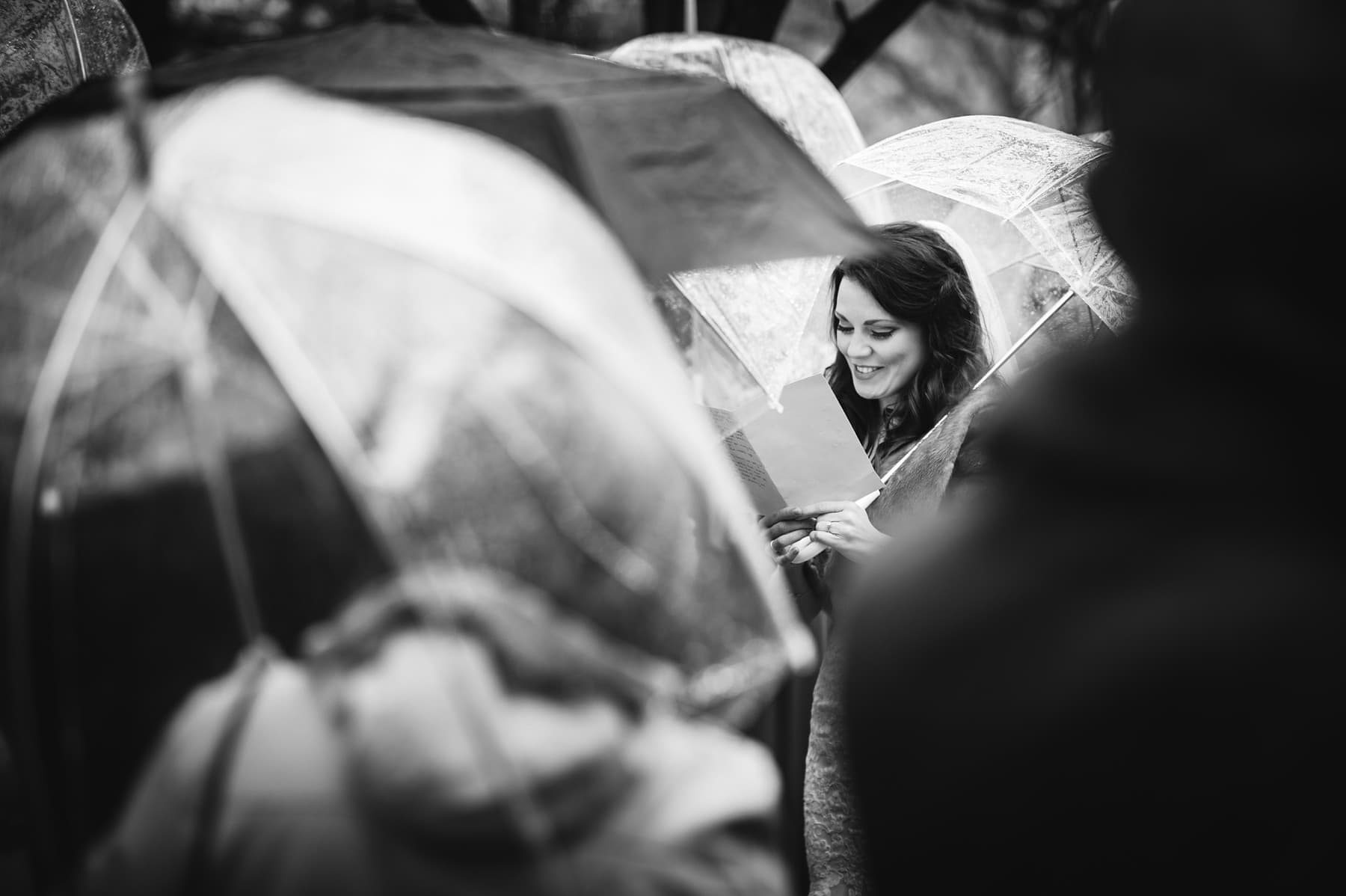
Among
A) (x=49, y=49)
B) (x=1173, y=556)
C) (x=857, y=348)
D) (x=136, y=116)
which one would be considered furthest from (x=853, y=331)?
(x=49, y=49)

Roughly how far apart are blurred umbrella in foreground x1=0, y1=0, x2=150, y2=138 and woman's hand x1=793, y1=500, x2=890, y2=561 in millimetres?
2095

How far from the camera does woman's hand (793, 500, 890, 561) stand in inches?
104

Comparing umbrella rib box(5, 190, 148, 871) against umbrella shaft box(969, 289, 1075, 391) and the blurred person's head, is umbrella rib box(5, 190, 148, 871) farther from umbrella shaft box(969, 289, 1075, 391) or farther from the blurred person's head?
umbrella shaft box(969, 289, 1075, 391)

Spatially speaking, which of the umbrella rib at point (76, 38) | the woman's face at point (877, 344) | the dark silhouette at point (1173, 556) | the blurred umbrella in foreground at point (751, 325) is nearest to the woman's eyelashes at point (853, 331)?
the woman's face at point (877, 344)

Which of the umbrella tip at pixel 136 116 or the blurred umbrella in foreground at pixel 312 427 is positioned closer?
the blurred umbrella in foreground at pixel 312 427

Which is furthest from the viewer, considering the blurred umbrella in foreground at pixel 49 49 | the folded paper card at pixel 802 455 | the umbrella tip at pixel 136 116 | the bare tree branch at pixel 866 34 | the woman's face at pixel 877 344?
the bare tree branch at pixel 866 34

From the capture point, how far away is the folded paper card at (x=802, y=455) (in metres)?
2.57

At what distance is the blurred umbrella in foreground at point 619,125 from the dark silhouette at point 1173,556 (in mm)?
527

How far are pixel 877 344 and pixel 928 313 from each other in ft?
0.46

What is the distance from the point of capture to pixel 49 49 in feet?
10.4

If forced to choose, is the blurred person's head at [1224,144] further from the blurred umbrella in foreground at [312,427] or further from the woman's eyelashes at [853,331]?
the woman's eyelashes at [853,331]

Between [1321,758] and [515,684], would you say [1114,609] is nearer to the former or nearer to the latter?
[1321,758]

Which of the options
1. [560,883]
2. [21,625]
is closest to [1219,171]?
[560,883]

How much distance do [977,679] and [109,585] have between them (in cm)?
97
